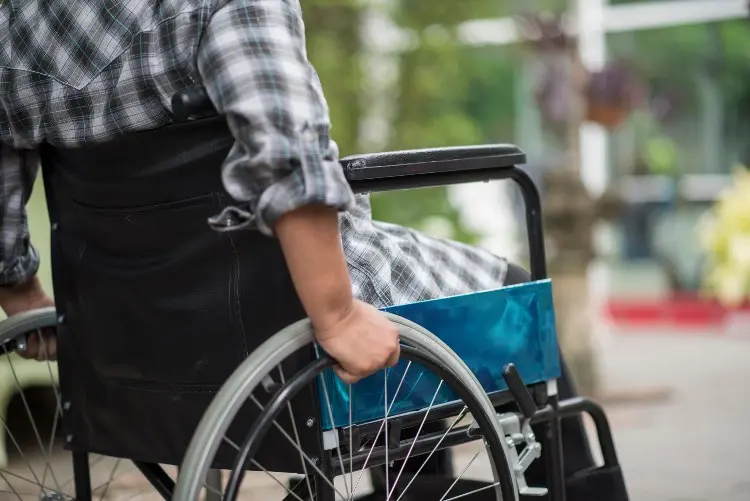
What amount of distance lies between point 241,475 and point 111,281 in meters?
0.41

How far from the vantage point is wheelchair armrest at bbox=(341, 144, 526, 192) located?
158 cm

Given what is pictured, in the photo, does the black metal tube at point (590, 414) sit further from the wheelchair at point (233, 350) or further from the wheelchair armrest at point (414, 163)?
the wheelchair armrest at point (414, 163)

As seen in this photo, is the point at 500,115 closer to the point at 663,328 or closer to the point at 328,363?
the point at 663,328

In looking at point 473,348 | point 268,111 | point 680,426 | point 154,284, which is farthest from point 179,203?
point 680,426

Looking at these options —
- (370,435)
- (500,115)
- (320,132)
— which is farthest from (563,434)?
(500,115)

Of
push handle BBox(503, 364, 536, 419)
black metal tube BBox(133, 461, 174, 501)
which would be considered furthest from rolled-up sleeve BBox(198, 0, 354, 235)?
black metal tube BBox(133, 461, 174, 501)

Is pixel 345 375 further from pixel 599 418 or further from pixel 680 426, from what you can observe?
pixel 680 426

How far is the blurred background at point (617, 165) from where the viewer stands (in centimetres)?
464

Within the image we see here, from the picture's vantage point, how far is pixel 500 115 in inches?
339

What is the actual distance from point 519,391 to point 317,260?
1.81 feet

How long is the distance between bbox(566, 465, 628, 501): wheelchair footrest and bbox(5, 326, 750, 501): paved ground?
0.36 m

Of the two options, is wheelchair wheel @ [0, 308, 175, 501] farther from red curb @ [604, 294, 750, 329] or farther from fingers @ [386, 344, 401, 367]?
red curb @ [604, 294, 750, 329]

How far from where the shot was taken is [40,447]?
245 cm

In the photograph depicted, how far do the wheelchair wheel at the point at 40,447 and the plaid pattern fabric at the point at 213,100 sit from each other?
0.37 ft
